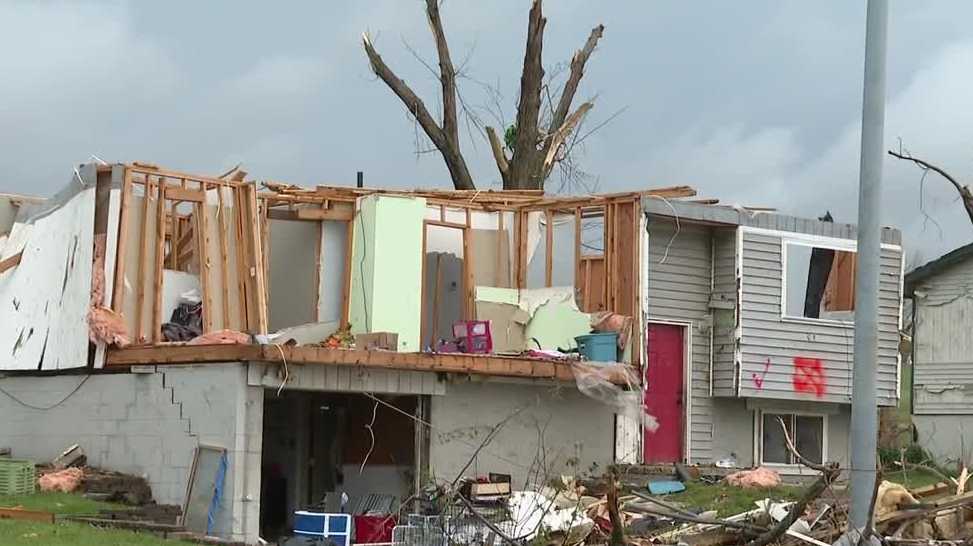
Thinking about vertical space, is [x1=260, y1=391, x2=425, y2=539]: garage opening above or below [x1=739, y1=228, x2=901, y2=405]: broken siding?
below

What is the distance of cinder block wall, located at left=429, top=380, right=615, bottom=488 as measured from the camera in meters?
20.4

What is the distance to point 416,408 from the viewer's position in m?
20.5

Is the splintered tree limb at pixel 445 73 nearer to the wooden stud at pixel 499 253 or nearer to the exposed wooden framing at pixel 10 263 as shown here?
the wooden stud at pixel 499 253

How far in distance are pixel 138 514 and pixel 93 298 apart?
385 centimetres

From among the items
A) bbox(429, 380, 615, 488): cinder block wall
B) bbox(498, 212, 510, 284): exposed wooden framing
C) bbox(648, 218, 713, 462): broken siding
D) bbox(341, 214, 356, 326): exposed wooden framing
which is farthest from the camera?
bbox(498, 212, 510, 284): exposed wooden framing

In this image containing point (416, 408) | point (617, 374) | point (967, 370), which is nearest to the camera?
point (416, 408)

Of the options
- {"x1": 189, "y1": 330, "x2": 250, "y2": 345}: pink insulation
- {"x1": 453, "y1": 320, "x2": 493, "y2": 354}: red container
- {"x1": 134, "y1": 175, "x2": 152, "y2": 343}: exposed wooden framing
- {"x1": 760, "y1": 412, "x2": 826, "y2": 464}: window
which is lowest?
{"x1": 760, "y1": 412, "x2": 826, "y2": 464}: window

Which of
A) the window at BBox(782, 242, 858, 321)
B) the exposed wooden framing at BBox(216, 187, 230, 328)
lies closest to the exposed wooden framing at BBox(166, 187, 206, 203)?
the exposed wooden framing at BBox(216, 187, 230, 328)

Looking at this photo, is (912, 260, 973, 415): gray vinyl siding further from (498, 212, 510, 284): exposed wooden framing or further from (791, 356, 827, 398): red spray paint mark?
(498, 212, 510, 284): exposed wooden framing

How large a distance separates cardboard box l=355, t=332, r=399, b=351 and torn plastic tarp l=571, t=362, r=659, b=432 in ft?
8.82

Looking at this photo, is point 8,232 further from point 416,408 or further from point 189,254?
point 416,408

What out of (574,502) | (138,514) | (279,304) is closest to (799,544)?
(574,502)

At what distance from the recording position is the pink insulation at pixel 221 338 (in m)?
19.0

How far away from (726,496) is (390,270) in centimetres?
655
